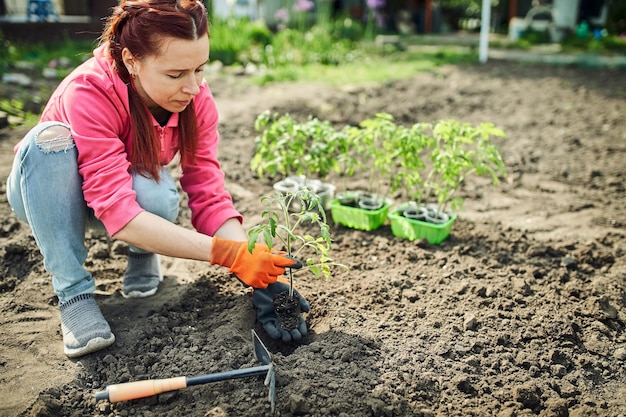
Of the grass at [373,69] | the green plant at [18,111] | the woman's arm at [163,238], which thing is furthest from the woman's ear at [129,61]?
the grass at [373,69]

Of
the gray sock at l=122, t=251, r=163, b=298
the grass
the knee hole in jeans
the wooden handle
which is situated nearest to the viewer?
the wooden handle

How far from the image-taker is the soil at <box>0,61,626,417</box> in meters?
1.81

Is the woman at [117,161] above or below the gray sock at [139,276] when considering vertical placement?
above

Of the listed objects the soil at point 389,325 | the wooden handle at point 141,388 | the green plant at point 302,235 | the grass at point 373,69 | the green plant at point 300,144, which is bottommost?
the soil at point 389,325

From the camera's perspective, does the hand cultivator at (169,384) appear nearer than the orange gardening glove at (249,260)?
Yes

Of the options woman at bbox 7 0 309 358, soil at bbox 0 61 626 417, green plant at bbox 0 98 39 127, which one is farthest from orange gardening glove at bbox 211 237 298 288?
green plant at bbox 0 98 39 127

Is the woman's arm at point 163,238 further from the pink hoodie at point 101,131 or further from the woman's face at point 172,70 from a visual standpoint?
the woman's face at point 172,70

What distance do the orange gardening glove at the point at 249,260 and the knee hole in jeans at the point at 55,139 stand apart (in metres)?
0.61

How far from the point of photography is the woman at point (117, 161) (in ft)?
6.15

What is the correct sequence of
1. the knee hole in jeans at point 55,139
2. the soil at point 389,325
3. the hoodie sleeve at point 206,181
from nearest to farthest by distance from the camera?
the soil at point 389,325 → the knee hole in jeans at point 55,139 → the hoodie sleeve at point 206,181

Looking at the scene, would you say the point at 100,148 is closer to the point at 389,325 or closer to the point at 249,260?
the point at 249,260

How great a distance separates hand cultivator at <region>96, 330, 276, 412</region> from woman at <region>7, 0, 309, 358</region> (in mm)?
311

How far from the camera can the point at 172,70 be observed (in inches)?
74.2

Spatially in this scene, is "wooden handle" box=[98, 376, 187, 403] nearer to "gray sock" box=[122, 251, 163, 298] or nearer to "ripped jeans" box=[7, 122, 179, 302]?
"ripped jeans" box=[7, 122, 179, 302]
